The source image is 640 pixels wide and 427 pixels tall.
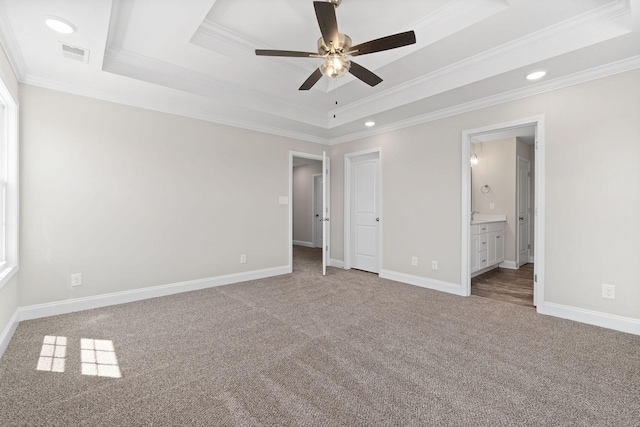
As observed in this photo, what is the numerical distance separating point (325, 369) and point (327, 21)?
2342mm

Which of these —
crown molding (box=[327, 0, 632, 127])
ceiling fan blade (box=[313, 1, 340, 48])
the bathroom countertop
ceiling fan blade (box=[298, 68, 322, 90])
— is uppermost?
crown molding (box=[327, 0, 632, 127])

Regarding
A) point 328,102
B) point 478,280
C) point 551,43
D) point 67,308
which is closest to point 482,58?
point 551,43

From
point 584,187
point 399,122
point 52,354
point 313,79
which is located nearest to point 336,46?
point 313,79

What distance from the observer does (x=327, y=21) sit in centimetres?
184

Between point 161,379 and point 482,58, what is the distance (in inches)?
153

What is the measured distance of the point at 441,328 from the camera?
273 cm

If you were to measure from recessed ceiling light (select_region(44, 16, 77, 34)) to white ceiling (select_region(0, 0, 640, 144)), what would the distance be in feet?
0.15

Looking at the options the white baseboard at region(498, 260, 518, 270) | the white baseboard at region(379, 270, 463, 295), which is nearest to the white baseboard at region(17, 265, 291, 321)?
the white baseboard at region(379, 270, 463, 295)

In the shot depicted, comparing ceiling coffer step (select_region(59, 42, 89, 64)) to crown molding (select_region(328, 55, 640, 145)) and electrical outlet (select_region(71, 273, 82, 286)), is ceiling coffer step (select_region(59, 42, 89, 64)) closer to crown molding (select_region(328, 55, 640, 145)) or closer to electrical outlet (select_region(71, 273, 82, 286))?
electrical outlet (select_region(71, 273, 82, 286))

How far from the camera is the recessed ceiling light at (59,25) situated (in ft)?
6.81

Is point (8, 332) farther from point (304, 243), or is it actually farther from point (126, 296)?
point (304, 243)

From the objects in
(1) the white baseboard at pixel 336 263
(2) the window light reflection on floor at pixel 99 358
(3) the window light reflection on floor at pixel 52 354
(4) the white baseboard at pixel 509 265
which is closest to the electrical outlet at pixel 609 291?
(4) the white baseboard at pixel 509 265

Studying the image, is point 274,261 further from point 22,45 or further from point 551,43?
point 551,43

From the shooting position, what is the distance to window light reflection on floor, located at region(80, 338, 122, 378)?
6.52 feet
